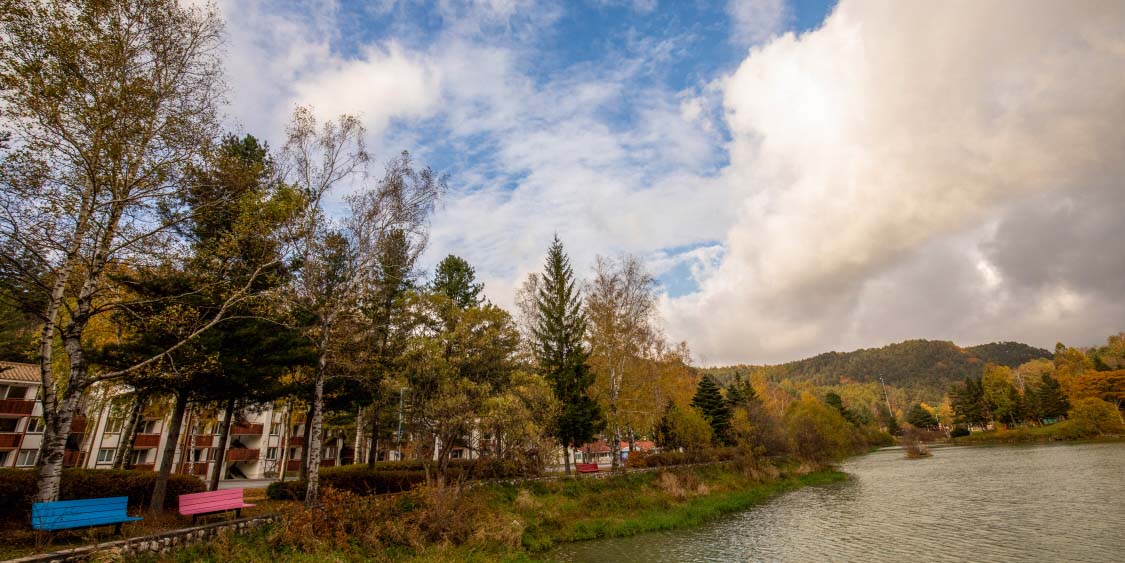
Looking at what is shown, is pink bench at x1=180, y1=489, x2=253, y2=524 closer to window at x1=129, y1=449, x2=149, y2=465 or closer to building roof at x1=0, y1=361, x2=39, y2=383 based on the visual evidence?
building roof at x1=0, y1=361, x2=39, y2=383

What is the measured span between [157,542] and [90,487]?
275 inches

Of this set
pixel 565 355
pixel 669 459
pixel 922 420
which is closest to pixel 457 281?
pixel 565 355

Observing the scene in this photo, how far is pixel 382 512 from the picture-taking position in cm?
1652

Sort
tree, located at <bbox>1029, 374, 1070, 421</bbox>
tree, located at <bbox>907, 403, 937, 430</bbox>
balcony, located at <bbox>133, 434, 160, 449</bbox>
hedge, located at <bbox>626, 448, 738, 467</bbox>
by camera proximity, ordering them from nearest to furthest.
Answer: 1. hedge, located at <bbox>626, 448, 738, 467</bbox>
2. balcony, located at <bbox>133, 434, 160, 449</bbox>
3. tree, located at <bbox>1029, 374, 1070, 421</bbox>
4. tree, located at <bbox>907, 403, 937, 430</bbox>

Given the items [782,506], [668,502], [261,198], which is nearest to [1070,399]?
[782,506]

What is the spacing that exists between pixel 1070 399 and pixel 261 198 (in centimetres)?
12185

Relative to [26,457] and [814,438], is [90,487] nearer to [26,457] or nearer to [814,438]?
[26,457]

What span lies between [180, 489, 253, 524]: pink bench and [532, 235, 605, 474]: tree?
1801 centimetres

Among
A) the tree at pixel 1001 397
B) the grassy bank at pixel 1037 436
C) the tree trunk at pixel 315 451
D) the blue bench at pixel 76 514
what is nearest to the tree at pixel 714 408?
the tree trunk at pixel 315 451

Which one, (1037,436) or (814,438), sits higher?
(814,438)

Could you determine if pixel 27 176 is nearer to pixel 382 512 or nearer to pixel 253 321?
pixel 253 321

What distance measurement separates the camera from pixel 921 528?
2083 cm

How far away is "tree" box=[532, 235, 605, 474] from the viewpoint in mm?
31938

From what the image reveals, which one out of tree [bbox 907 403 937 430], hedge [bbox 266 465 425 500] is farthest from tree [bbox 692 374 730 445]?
tree [bbox 907 403 937 430]
